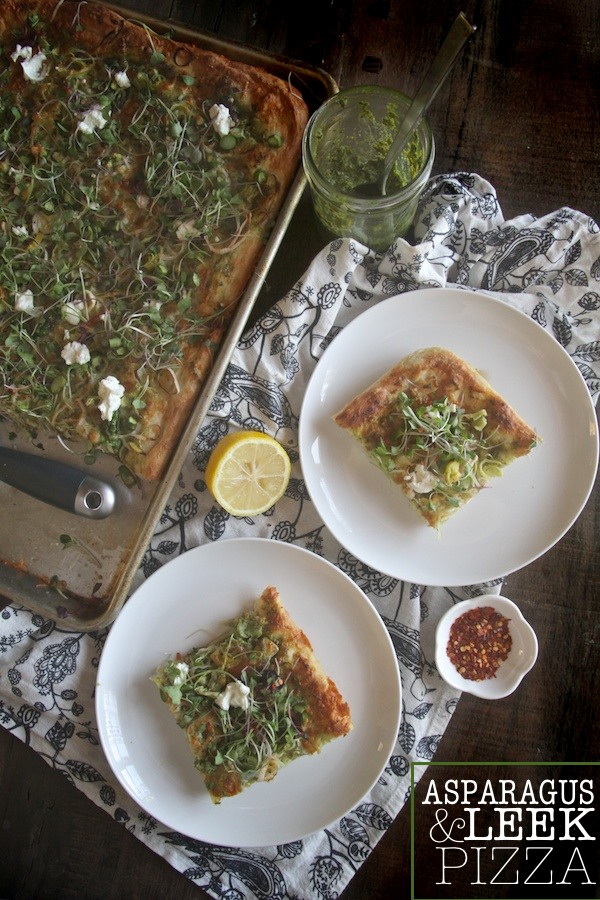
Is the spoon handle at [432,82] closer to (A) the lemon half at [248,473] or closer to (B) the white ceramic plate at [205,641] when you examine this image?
(A) the lemon half at [248,473]

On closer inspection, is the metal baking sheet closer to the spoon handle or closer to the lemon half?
the lemon half

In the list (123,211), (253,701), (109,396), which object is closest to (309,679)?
(253,701)

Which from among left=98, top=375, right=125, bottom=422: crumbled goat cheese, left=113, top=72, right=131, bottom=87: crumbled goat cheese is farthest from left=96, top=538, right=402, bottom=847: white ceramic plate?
left=113, top=72, right=131, bottom=87: crumbled goat cheese

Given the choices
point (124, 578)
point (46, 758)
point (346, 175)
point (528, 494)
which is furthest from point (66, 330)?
point (528, 494)

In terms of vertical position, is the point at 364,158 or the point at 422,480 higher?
the point at 364,158

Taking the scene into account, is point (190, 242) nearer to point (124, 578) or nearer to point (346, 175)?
point (346, 175)

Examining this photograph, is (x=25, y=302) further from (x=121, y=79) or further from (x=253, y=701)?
(x=253, y=701)

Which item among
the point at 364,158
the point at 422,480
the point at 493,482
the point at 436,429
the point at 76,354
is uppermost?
the point at 364,158
